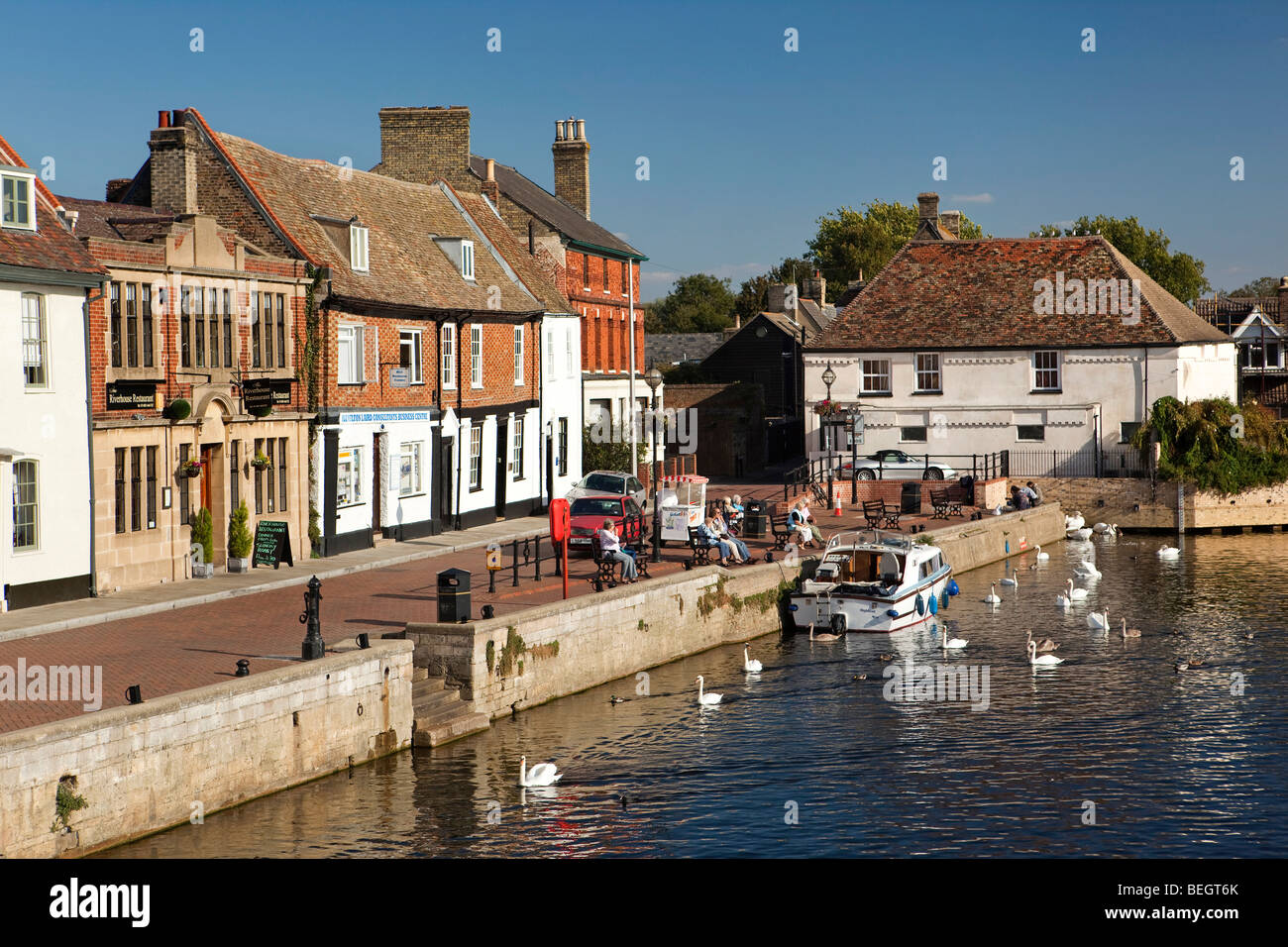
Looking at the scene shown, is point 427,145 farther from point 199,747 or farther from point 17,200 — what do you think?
point 199,747

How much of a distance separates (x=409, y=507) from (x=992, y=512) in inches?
799

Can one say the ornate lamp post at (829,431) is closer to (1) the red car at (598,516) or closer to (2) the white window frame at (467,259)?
(1) the red car at (598,516)

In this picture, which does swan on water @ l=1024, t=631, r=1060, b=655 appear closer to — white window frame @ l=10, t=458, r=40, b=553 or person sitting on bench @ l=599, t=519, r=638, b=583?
person sitting on bench @ l=599, t=519, r=638, b=583

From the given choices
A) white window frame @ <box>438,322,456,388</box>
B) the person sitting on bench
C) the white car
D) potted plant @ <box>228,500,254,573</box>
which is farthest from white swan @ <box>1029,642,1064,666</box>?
white window frame @ <box>438,322,456,388</box>

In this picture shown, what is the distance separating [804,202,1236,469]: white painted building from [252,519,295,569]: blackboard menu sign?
28.8 meters

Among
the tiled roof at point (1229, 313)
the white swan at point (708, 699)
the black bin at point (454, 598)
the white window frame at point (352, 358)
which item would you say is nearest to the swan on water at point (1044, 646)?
the white swan at point (708, 699)

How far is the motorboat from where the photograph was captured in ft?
102

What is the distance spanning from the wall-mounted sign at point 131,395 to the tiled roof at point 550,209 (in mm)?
24252

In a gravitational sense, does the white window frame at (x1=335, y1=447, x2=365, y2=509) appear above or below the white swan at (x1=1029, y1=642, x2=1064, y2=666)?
above

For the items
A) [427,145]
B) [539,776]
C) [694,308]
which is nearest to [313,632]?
[539,776]

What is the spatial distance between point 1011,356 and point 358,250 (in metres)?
28.0

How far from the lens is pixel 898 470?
52031 mm
